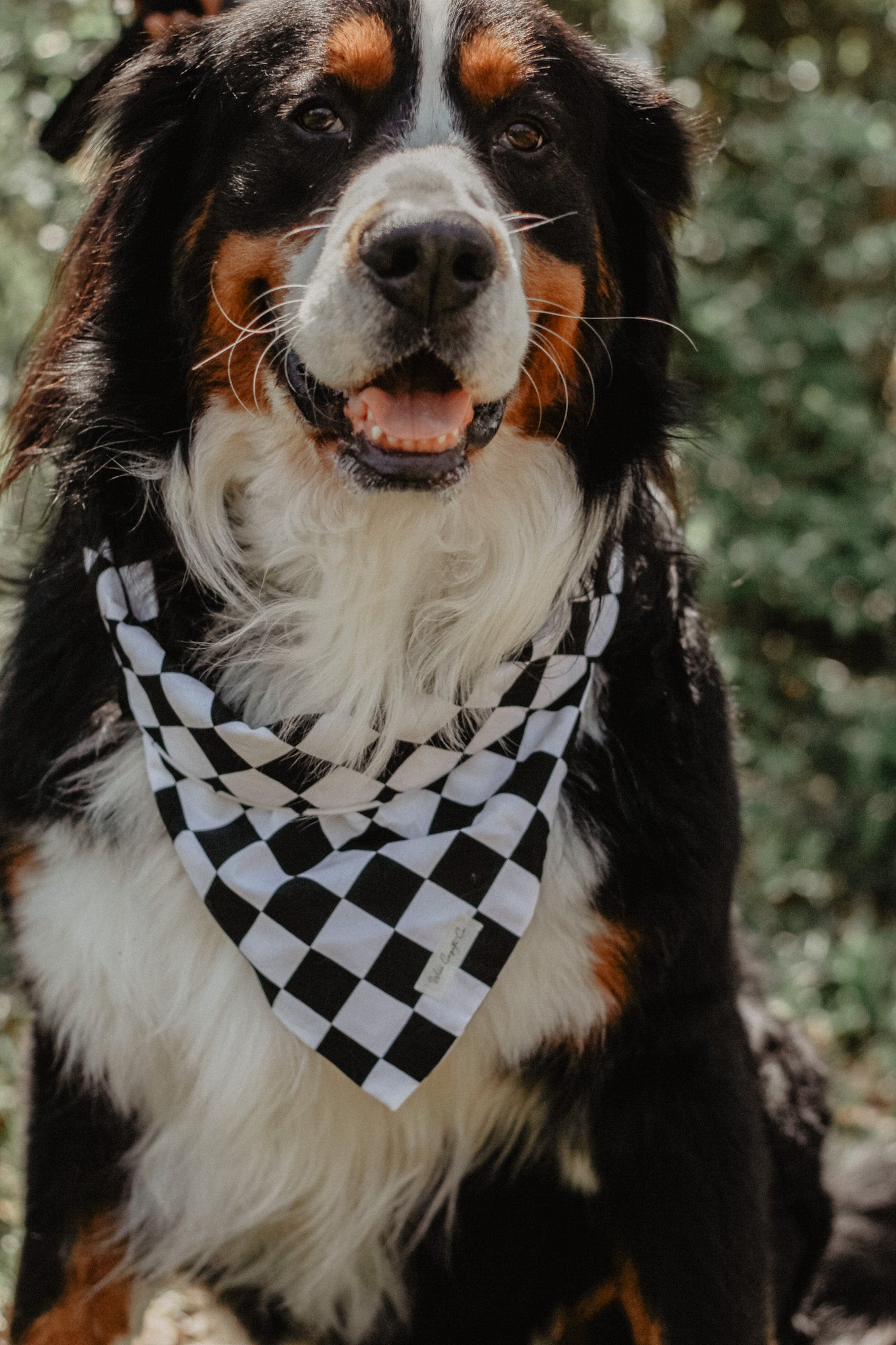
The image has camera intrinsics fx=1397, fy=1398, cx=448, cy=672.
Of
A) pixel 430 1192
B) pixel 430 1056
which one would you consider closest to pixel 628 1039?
pixel 430 1056

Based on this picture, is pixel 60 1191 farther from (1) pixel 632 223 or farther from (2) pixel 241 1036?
(1) pixel 632 223

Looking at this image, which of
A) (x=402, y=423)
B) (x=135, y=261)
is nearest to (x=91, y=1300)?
(x=402, y=423)

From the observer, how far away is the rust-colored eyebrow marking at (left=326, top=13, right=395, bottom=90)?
75.6 inches

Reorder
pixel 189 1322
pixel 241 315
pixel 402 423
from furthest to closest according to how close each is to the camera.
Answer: pixel 189 1322, pixel 241 315, pixel 402 423

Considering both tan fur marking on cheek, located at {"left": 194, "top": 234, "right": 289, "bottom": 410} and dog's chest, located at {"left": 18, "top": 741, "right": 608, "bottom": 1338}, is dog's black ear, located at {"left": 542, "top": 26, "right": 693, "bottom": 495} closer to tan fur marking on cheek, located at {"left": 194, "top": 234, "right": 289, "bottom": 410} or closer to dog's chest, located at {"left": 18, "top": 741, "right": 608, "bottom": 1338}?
tan fur marking on cheek, located at {"left": 194, "top": 234, "right": 289, "bottom": 410}

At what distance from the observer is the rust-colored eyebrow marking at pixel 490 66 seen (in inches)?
76.5

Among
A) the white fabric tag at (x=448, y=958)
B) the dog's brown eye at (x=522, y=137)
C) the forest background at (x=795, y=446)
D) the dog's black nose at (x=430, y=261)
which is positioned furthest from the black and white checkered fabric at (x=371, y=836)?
the forest background at (x=795, y=446)

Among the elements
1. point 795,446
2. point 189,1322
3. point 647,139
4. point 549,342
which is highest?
point 647,139

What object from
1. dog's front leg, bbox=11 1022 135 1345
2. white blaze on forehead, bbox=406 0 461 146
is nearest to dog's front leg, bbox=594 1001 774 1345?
dog's front leg, bbox=11 1022 135 1345

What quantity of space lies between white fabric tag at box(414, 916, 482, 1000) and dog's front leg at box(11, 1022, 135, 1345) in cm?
58

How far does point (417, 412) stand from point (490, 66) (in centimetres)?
51

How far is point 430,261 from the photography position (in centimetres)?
172

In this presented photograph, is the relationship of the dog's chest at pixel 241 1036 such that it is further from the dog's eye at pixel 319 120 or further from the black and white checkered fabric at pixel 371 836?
the dog's eye at pixel 319 120

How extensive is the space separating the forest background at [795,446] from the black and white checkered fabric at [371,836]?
1.92 meters
